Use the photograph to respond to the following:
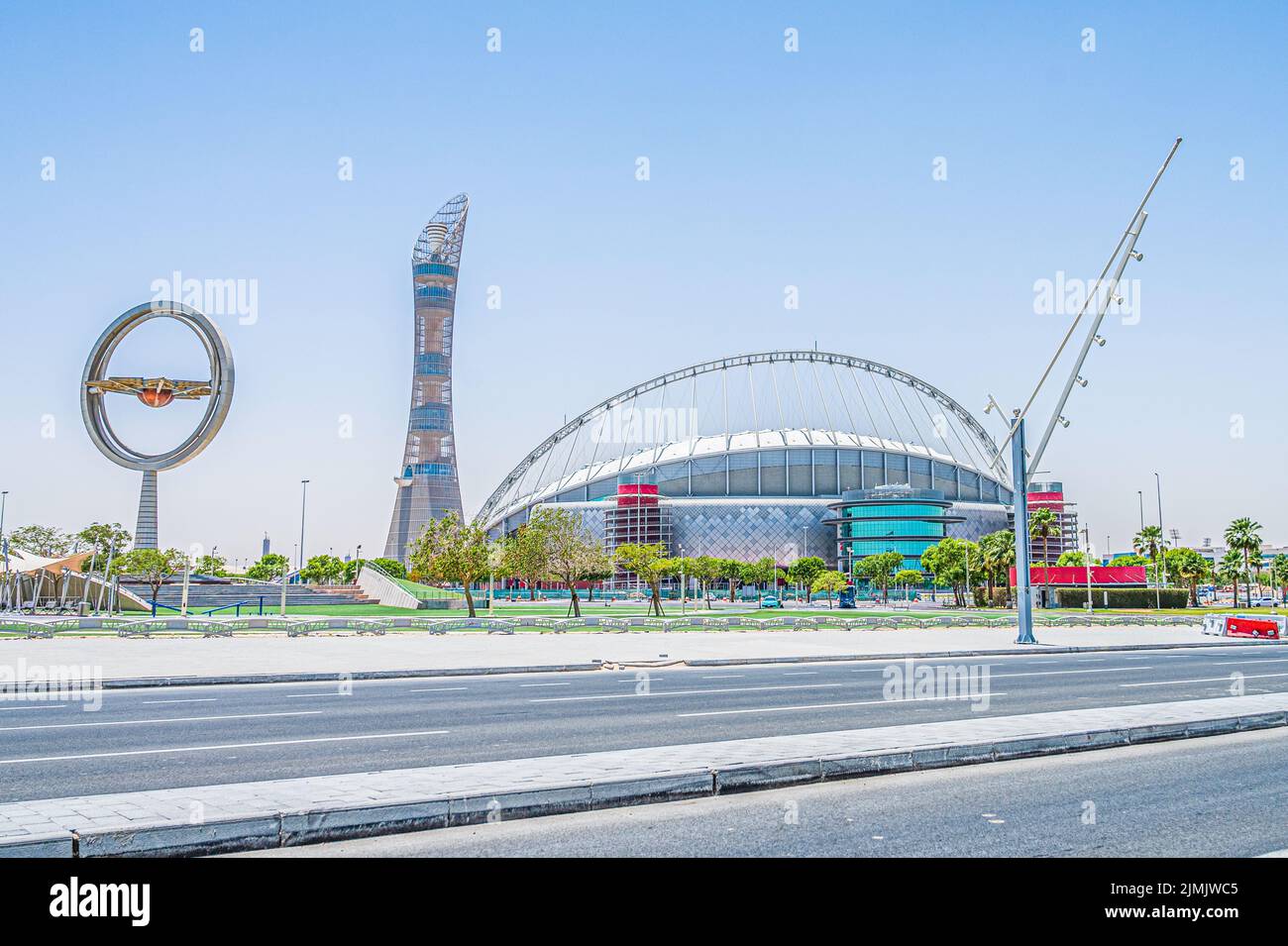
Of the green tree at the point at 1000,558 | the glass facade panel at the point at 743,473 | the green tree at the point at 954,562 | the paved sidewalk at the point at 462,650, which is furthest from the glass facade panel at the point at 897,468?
the paved sidewalk at the point at 462,650

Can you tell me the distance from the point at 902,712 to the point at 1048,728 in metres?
2.79

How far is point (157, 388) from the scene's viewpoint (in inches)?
2408

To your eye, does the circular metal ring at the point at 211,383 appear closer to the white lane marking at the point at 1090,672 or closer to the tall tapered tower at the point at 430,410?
the white lane marking at the point at 1090,672

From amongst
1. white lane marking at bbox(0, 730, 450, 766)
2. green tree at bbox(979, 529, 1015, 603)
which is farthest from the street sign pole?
green tree at bbox(979, 529, 1015, 603)

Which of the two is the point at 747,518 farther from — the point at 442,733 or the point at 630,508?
the point at 442,733

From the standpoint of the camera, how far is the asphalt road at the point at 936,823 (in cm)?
726

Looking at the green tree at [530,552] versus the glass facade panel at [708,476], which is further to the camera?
the glass facade panel at [708,476]

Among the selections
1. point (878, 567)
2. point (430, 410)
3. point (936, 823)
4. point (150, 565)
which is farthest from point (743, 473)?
point (936, 823)

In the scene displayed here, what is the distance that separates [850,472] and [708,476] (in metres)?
22.2

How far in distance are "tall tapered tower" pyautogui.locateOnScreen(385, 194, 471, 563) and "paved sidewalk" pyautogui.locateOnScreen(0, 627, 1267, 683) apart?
360ft

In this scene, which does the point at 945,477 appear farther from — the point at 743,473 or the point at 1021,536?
the point at 1021,536

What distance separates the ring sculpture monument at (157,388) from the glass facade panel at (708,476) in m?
94.9

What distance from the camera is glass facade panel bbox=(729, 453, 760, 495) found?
490 feet

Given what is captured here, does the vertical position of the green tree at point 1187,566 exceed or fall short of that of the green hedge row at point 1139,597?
it exceeds it
